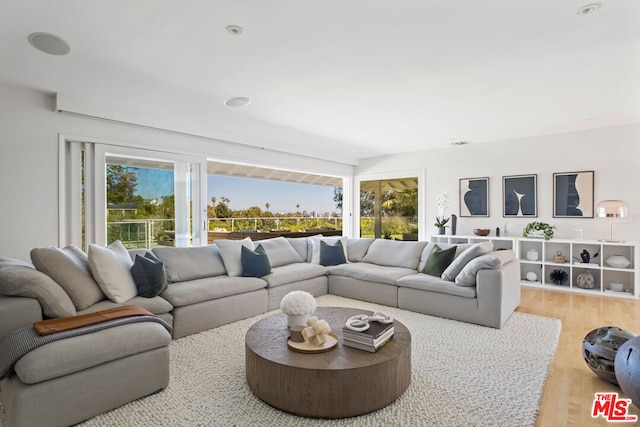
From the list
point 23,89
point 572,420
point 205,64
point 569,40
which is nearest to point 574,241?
point 569,40

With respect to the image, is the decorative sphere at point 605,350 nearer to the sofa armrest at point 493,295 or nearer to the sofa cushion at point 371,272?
the sofa armrest at point 493,295

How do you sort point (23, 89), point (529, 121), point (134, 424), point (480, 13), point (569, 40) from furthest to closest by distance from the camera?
Answer: point (529, 121)
point (23, 89)
point (569, 40)
point (480, 13)
point (134, 424)

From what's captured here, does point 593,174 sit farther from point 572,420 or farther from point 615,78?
point 572,420

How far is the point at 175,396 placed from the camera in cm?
223

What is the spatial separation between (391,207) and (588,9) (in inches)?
229

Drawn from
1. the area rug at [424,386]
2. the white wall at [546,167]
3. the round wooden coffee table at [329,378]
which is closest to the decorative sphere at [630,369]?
the area rug at [424,386]

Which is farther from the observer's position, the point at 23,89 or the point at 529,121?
the point at 529,121

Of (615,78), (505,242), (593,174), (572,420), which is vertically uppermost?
(615,78)

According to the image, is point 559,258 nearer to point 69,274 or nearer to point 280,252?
point 280,252

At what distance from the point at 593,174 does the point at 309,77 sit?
489 centimetres

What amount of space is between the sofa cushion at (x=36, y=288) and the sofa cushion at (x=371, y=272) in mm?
3126

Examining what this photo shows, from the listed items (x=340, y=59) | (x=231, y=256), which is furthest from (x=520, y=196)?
(x=231, y=256)

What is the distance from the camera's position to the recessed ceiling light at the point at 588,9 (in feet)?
7.05

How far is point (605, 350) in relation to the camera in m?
→ 2.37
